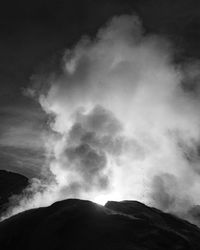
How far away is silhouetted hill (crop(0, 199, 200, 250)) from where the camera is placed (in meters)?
30.8

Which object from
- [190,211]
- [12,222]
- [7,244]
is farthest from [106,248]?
[190,211]

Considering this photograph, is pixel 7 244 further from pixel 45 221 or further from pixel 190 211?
pixel 190 211

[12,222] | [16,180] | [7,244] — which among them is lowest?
[7,244]

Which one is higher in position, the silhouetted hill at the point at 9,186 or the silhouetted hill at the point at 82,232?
the silhouetted hill at the point at 9,186

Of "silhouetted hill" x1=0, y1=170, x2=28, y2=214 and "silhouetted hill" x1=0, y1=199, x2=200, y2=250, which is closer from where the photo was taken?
"silhouetted hill" x1=0, y1=199, x2=200, y2=250

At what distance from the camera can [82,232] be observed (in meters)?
32.6

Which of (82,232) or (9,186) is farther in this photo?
(9,186)

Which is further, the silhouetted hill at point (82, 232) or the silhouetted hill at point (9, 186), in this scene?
the silhouetted hill at point (9, 186)

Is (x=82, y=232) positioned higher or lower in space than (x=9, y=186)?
lower

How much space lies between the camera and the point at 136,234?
32719 mm

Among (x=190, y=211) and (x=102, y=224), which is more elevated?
(x=190, y=211)

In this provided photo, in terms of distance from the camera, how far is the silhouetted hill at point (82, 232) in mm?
30750

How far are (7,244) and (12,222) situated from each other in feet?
14.7

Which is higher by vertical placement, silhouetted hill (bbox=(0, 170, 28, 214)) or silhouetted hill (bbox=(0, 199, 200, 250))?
silhouetted hill (bbox=(0, 170, 28, 214))
